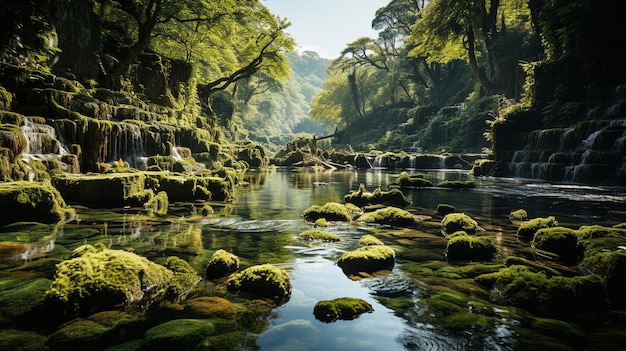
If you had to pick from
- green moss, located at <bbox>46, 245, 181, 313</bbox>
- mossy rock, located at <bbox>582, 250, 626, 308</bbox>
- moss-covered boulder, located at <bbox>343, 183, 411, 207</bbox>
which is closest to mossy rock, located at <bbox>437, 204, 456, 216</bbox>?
moss-covered boulder, located at <bbox>343, 183, 411, 207</bbox>

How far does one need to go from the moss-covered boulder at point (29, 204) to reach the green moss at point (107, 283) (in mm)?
4465

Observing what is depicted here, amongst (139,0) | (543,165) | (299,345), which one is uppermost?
(139,0)

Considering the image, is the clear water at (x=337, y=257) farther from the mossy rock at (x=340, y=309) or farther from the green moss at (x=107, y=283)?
the green moss at (x=107, y=283)

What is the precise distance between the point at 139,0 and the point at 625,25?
105ft

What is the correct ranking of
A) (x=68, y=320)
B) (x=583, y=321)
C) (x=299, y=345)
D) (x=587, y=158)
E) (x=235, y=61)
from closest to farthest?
(x=299, y=345), (x=68, y=320), (x=583, y=321), (x=587, y=158), (x=235, y=61)

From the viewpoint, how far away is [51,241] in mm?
5836

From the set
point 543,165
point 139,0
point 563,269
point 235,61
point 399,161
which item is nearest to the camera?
point 563,269

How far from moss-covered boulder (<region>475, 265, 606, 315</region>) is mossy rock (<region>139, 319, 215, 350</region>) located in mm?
3170

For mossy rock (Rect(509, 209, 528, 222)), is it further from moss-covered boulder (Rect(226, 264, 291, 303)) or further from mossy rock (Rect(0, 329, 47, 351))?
mossy rock (Rect(0, 329, 47, 351))

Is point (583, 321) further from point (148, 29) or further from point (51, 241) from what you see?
point (148, 29)

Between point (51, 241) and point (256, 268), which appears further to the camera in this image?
point (51, 241)

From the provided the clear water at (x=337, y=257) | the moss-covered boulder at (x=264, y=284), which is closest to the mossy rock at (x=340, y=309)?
the clear water at (x=337, y=257)

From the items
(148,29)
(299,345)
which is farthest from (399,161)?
(299,345)

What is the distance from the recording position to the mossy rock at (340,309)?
3.55 meters
